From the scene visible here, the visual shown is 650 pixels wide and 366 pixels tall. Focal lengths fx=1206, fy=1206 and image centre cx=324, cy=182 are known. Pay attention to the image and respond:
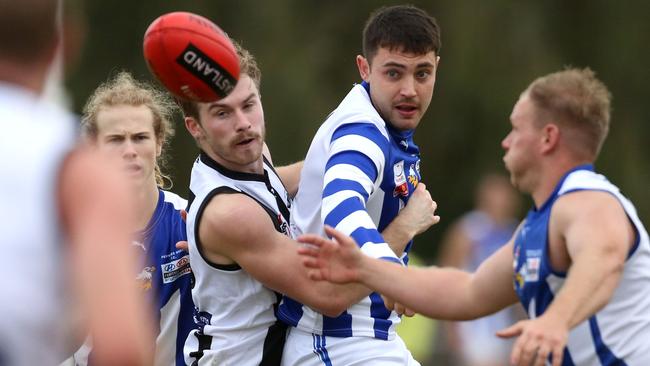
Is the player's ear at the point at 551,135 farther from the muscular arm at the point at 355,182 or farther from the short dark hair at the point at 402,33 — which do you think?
the short dark hair at the point at 402,33

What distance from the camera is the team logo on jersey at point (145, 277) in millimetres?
5652

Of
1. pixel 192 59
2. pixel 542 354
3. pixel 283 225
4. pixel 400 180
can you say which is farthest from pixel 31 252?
pixel 400 180

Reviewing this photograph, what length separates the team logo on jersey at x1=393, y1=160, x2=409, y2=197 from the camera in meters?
5.21

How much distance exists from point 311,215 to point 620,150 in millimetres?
11453

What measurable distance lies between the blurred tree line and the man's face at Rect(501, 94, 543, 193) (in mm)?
11375

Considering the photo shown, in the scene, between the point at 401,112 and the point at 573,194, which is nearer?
the point at 573,194

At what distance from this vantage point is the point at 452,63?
16.5 m

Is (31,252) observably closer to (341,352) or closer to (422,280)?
(422,280)

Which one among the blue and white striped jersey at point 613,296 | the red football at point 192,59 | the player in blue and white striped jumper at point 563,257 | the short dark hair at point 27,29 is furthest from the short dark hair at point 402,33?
the short dark hair at point 27,29

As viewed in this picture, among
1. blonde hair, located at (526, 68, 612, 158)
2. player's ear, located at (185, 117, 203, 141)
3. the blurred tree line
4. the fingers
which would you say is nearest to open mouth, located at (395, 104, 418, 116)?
player's ear, located at (185, 117, 203, 141)

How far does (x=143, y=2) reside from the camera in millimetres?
16422

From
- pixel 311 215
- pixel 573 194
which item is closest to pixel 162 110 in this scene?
pixel 311 215

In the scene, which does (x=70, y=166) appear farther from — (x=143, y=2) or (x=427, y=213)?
(x=143, y=2)

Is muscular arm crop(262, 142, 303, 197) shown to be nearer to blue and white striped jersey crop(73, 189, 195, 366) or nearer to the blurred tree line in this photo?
blue and white striped jersey crop(73, 189, 195, 366)
